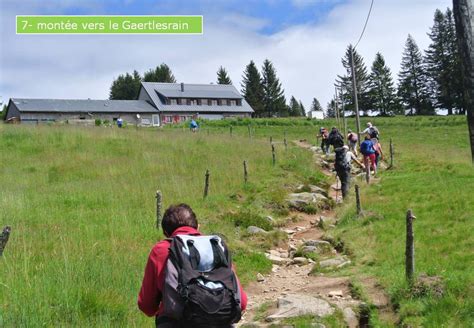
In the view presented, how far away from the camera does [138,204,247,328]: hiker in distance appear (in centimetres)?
315

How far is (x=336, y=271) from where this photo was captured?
7.82 m

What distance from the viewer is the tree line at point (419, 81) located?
73.2 meters

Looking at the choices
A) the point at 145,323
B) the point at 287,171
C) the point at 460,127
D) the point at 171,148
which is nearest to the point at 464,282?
the point at 145,323

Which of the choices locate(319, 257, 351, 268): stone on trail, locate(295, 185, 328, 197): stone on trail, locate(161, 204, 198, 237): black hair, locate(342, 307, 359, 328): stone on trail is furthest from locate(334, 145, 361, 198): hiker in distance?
locate(161, 204, 198, 237): black hair

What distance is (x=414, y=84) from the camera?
80.1m

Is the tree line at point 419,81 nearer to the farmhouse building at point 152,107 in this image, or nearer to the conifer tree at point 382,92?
the conifer tree at point 382,92

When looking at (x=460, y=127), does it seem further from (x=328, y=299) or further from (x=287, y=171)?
(x=328, y=299)

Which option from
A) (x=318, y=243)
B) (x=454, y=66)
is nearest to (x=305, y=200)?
(x=318, y=243)

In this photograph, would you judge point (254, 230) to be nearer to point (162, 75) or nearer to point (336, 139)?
point (336, 139)

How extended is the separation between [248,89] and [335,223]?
261 feet

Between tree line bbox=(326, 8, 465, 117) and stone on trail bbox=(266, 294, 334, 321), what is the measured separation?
68.2m

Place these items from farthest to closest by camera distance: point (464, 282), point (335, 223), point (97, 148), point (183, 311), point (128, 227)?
point (97, 148), point (335, 223), point (128, 227), point (464, 282), point (183, 311)

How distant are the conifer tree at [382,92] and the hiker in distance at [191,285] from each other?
8270cm

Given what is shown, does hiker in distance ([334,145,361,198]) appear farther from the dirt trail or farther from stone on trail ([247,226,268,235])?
stone on trail ([247,226,268,235])
